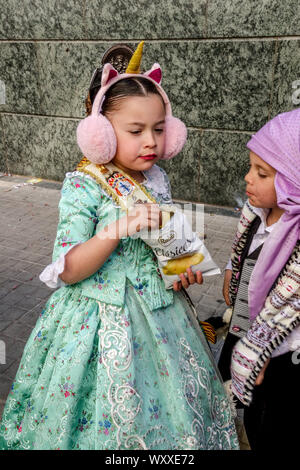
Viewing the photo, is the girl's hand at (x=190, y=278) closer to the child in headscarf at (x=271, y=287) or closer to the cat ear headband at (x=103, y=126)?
the child in headscarf at (x=271, y=287)

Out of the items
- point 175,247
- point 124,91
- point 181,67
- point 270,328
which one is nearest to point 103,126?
point 124,91

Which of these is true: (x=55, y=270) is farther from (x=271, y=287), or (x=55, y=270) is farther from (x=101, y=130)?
(x=271, y=287)

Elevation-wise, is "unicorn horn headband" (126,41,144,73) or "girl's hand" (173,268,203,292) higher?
"unicorn horn headband" (126,41,144,73)

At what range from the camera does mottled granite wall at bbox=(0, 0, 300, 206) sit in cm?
473

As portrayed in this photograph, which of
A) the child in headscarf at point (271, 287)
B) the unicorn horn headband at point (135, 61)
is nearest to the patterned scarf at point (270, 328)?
the child in headscarf at point (271, 287)

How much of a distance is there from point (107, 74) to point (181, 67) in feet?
13.3

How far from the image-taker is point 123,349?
1576 mm

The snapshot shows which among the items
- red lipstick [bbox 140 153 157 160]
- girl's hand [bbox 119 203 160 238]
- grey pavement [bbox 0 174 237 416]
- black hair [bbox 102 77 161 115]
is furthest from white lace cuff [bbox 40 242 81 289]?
grey pavement [bbox 0 174 237 416]

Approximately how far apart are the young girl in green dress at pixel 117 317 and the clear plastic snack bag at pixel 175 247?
0.06 meters

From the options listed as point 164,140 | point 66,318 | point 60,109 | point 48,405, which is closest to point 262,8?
point 60,109

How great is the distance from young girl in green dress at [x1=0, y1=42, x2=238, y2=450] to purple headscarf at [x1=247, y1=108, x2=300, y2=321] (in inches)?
14.0

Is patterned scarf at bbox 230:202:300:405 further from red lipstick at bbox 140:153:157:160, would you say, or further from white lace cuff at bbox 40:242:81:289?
white lace cuff at bbox 40:242:81:289

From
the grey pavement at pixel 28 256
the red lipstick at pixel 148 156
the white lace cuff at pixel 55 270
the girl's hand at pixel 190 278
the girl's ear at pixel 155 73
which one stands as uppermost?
the girl's ear at pixel 155 73

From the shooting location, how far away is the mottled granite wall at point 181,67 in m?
4.73
